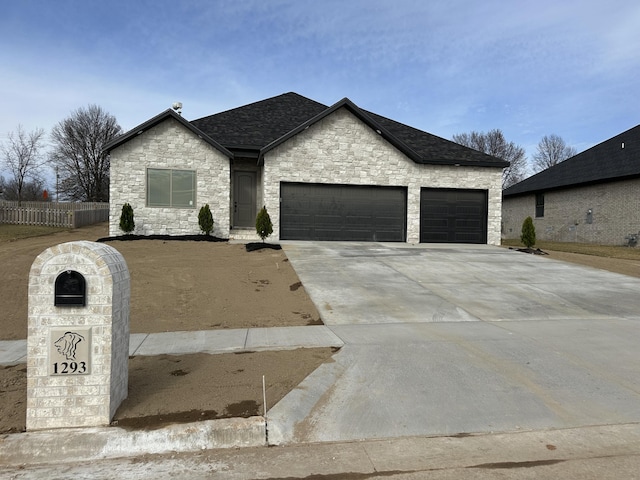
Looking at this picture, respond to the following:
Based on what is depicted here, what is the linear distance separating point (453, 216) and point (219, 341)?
15438 millimetres

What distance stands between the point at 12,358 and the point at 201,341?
2.42 metres

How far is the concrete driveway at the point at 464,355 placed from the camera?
13.3 ft

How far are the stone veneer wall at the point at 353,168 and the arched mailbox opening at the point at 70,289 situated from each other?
13995mm

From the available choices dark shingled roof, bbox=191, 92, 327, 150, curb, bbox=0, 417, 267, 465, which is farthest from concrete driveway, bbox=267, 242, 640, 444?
dark shingled roof, bbox=191, 92, 327, 150

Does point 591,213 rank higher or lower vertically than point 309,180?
lower

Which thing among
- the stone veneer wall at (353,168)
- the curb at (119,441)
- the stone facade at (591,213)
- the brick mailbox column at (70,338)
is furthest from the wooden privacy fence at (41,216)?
the stone facade at (591,213)

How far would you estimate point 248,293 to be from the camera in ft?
30.8

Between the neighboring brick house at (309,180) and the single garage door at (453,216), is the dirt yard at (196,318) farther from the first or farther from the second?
the single garage door at (453,216)

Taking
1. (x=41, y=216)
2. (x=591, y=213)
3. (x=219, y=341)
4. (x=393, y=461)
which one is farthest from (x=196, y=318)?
(x=591, y=213)

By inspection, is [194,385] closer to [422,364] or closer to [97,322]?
[97,322]

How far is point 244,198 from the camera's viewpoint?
1966 centimetres

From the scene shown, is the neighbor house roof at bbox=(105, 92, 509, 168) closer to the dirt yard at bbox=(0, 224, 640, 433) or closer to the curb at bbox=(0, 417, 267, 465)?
the dirt yard at bbox=(0, 224, 640, 433)

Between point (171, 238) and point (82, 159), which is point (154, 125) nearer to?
point (171, 238)

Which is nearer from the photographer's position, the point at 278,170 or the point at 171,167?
the point at 171,167
